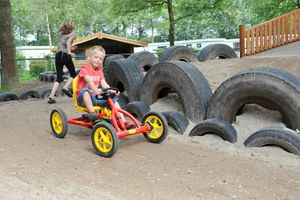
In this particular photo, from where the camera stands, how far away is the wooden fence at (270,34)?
1192 centimetres

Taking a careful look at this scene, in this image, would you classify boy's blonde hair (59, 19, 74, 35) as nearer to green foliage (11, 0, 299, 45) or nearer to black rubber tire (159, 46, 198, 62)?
black rubber tire (159, 46, 198, 62)

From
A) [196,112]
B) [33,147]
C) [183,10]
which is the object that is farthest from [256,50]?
[183,10]

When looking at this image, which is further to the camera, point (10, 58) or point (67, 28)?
point (10, 58)

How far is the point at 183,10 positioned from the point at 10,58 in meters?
13.9

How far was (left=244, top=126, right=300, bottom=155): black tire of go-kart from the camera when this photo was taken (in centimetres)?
393

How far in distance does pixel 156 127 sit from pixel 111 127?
0.75 metres

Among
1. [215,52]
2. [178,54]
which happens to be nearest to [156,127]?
[178,54]

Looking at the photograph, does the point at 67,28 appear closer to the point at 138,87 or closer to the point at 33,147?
the point at 138,87

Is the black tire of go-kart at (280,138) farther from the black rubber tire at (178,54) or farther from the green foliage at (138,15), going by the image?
the green foliage at (138,15)

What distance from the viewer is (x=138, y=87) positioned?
21.6 ft

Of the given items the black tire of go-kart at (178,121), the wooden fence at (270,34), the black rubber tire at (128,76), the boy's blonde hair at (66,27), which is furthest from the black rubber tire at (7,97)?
the wooden fence at (270,34)

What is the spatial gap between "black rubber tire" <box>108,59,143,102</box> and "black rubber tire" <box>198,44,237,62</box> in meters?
4.38

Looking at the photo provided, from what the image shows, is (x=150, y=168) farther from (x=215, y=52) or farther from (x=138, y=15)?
(x=138, y=15)

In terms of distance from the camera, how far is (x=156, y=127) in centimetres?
475
